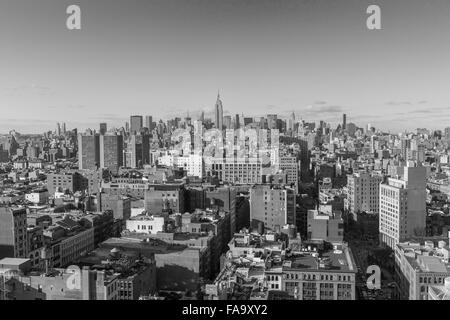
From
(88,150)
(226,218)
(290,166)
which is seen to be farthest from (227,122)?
(88,150)

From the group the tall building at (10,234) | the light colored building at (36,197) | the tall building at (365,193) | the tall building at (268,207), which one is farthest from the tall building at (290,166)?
the tall building at (10,234)

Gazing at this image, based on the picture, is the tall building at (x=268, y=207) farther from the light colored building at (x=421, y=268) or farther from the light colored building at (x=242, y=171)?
the light colored building at (x=242, y=171)

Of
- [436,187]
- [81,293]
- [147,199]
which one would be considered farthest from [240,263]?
[436,187]

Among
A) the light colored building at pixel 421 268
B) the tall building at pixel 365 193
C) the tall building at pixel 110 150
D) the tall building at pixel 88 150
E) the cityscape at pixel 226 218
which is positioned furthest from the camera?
the tall building at pixel 110 150

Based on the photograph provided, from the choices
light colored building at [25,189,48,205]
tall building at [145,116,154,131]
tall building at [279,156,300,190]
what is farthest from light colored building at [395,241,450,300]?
tall building at [145,116,154,131]

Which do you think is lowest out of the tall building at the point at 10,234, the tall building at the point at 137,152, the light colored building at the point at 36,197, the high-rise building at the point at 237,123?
the light colored building at the point at 36,197

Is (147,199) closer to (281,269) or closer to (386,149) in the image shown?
(281,269)

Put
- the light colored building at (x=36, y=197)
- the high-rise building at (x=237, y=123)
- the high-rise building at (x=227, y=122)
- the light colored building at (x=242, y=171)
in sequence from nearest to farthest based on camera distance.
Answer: the light colored building at (x=36, y=197), the high-rise building at (x=237, y=123), the high-rise building at (x=227, y=122), the light colored building at (x=242, y=171)
